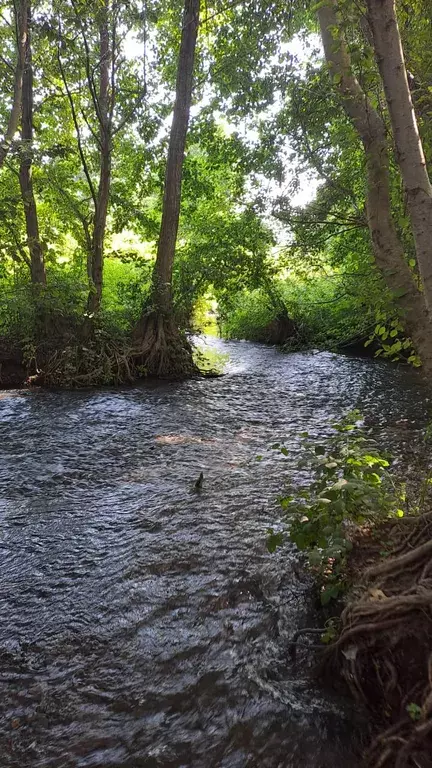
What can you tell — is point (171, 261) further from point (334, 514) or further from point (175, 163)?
point (334, 514)

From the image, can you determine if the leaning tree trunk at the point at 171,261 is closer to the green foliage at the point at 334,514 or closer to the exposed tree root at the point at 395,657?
the green foliage at the point at 334,514

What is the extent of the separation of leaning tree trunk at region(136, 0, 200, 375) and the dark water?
4.46m

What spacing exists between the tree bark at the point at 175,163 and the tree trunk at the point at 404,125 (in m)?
8.45

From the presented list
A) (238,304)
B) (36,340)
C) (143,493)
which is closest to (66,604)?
(143,493)

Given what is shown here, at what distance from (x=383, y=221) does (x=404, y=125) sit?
1.76 meters

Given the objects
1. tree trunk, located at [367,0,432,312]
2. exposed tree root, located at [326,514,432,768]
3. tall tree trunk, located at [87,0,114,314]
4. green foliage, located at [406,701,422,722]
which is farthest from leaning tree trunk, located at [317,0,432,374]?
tall tree trunk, located at [87,0,114,314]

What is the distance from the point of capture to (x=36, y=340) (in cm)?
1049

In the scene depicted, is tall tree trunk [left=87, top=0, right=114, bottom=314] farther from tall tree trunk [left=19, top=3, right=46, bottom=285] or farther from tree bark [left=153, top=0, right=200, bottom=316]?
tree bark [left=153, top=0, right=200, bottom=316]

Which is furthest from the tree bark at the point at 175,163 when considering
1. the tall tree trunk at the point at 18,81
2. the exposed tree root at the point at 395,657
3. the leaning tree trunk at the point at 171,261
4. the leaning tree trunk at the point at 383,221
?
the exposed tree root at the point at 395,657

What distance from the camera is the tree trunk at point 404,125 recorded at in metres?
2.71

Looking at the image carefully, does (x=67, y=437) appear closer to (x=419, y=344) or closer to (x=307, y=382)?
(x=419, y=344)

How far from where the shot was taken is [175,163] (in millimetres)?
11188

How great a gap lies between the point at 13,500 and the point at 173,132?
986 cm

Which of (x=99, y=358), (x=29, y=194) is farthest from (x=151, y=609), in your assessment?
(x=29, y=194)
